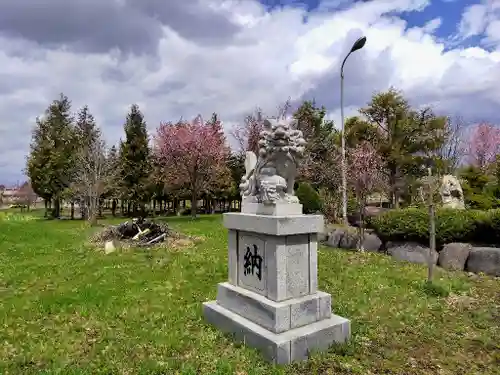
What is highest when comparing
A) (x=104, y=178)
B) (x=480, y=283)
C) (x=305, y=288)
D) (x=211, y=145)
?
(x=211, y=145)

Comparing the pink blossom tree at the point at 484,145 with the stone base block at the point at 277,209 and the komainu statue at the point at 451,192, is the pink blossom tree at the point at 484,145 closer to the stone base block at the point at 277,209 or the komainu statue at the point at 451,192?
the komainu statue at the point at 451,192

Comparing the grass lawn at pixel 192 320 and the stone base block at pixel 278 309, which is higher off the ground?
the stone base block at pixel 278 309

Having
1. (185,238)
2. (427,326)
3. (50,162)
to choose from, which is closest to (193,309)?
(427,326)

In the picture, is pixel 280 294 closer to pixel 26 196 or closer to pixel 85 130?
pixel 85 130

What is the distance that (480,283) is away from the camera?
7602 mm

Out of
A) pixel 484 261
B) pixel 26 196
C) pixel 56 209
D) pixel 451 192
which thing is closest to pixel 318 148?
pixel 451 192

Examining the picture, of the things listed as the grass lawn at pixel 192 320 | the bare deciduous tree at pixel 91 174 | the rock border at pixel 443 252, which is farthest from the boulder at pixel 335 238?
the bare deciduous tree at pixel 91 174

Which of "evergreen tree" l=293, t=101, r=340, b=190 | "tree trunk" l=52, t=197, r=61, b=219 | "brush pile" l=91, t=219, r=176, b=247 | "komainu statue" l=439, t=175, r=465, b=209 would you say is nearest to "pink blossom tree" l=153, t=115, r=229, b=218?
"evergreen tree" l=293, t=101, r=340, b=190

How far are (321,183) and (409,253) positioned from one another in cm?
1481

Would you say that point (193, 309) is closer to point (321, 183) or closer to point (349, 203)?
point (349, 203)

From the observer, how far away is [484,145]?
29.2 meters

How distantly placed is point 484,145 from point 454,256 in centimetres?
2487

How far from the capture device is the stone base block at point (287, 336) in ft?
13.2

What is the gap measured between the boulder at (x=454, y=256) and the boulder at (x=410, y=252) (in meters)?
0.23
